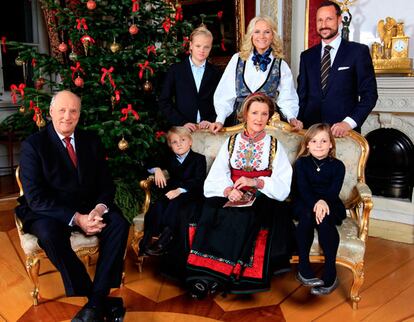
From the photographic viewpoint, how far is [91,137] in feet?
10.0

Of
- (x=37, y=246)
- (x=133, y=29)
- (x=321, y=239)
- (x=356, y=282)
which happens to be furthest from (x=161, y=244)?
(x=133, y=29)

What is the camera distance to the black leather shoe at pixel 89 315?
2.51 m

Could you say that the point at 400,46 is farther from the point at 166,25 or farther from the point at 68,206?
the point at 68,206

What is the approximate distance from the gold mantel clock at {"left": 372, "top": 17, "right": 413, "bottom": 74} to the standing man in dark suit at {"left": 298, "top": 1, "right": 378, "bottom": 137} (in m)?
1.02

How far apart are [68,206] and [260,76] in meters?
1.78

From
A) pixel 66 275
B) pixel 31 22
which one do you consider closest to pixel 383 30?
pixel 66 275

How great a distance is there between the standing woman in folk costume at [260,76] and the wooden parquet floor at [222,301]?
50.4 inches

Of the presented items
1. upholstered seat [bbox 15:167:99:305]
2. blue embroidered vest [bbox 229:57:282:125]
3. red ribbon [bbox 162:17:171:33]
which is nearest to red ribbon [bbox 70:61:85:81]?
red ribbon [bbox 162:17:171:33]

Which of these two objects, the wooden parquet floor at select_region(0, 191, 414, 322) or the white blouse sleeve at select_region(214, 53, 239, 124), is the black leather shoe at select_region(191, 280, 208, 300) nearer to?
the wooden parquet floor at select_region(0, 191, 414, 322)

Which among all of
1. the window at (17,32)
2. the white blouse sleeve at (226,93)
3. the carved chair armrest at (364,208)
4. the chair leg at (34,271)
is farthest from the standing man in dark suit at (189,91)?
the window at (17,32)

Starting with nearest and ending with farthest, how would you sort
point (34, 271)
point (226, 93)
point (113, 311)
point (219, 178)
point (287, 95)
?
point (113, 311)
point (34, 271)
point (219, 178)
point (287, 95)
point (226, 93)

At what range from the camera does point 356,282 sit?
9.63ft

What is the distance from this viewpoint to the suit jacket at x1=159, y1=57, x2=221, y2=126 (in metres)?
3.85

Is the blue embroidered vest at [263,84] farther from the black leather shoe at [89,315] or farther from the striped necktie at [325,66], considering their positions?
the black leather shoe at [89,315]
